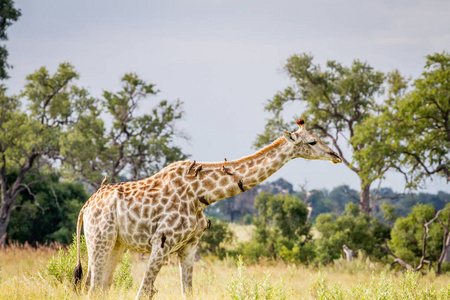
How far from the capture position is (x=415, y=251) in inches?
773

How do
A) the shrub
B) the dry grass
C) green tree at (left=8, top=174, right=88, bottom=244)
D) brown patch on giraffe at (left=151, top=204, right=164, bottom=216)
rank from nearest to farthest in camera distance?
brown patch on giraffe at (left=151, top=204, right=164, bottom=216) → the dry grass → the shrub → green tree at (left=8, top=174, right=88, bottom=244)

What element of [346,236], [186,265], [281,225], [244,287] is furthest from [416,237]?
[244,287]

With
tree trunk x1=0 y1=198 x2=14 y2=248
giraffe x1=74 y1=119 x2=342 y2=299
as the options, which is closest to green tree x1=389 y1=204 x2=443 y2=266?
giraffe x1=74 y1=119 x2=342 y2=299

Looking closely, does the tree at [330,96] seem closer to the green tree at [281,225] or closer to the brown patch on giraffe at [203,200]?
the green tree at [281,225]

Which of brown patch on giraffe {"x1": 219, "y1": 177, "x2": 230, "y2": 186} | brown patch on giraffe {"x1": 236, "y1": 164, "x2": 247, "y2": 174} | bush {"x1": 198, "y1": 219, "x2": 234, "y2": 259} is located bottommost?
bush {"x1": 198, "y1": 219, "x2": 234, "y2": 259}

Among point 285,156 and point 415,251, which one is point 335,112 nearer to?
point 415,251

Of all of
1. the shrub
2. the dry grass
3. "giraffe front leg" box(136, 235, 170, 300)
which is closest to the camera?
"giraffe front leg" box(136, 235, 170, 300)

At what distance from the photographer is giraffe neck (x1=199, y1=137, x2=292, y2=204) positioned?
7043 millimetres

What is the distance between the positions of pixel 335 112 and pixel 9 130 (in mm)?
18723

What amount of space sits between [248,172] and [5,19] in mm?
21493

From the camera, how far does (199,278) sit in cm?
1108

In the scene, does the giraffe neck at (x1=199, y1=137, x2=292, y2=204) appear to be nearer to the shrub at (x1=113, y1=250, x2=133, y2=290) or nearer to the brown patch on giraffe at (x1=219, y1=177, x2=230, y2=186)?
the brown patch on giraffe at (x1=219, y1=177, x2=230, y2=186)

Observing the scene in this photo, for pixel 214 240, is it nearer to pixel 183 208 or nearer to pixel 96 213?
pixel 96 213

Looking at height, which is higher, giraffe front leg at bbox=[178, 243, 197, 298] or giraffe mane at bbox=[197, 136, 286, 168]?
giraffe mane at bbox=[197, 136, 286, 168]
